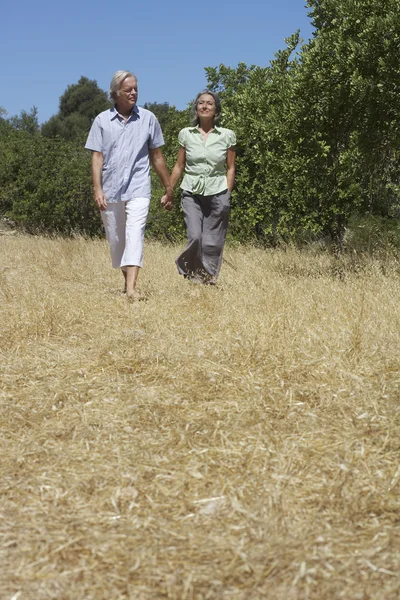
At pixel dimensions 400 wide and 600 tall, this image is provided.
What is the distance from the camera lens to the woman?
727 centimetres

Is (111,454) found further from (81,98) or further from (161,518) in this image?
(81,98)

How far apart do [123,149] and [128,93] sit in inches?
20.7

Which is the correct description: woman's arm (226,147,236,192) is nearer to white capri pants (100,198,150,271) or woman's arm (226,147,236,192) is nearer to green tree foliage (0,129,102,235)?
white capri pants (100,198,150,271)

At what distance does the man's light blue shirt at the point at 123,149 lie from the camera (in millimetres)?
6859

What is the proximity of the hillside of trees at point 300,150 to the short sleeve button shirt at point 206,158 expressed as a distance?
1.80 meters

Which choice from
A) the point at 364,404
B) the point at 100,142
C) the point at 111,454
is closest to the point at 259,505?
the point at 111,454

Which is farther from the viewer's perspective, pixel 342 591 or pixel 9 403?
pixel 9 403

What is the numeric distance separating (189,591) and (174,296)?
15.7 ft

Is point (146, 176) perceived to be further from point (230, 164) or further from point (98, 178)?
point (230, 164)

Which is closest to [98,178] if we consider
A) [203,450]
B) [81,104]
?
[203,450]

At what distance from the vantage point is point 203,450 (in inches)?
131

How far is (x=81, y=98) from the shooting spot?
150 feet

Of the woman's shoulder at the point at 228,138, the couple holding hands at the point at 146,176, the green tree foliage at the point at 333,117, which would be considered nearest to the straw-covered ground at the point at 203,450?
the couple holding hands at the point at 146,176

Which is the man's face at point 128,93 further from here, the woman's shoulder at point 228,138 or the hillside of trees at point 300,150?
the hillside of trees at point 300,150
